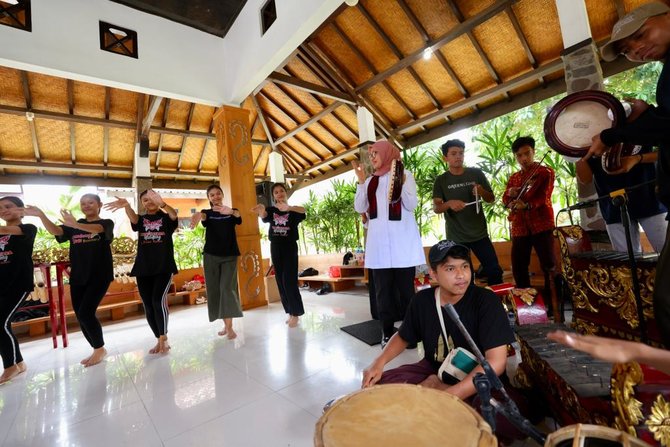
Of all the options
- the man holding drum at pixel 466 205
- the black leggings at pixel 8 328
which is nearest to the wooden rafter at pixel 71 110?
the black leggings at pixel 8 328

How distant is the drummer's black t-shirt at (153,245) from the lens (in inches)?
108

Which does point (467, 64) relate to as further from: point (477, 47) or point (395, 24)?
point (395, 24)

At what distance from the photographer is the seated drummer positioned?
1.19m

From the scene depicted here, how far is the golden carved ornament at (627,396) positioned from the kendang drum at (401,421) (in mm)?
405

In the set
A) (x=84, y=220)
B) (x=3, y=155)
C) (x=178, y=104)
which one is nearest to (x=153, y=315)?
(x=84, y=220)

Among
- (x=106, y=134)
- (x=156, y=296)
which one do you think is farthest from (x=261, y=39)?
(x=106, y=134)

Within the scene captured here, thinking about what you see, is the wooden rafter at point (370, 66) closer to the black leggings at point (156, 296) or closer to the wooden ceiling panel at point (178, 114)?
the wooden ceiling panel at point (178, 114)

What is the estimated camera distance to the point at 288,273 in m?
3.40

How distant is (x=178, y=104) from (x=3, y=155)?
3.96 m

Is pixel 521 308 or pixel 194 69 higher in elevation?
pixel 194 69

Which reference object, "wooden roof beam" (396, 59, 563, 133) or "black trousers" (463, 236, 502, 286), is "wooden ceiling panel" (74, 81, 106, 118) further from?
"black trousers" (463, 236, 502, 286)

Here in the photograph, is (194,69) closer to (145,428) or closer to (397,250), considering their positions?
(397,250)

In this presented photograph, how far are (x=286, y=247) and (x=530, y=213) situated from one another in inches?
93.0

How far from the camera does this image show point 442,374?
122cm
